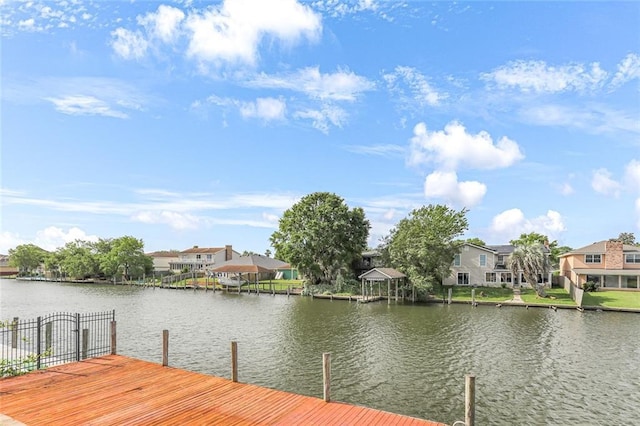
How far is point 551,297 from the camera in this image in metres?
47.6

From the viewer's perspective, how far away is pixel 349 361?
22.4 meters

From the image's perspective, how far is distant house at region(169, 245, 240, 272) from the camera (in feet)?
333

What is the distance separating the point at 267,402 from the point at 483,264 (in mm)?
53670

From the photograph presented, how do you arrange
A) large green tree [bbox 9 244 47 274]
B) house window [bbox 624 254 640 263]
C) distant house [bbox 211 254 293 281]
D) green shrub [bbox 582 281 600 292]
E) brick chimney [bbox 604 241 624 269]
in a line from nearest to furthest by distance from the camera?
green shrub [bbox 582 281 600 292] → house window [bbox 624 254 640 263] → brick chimney [bbox 604 241 624 269] → distant house [bbox 211 254 293 281] → large green tree [bbox 9 244 47 274]

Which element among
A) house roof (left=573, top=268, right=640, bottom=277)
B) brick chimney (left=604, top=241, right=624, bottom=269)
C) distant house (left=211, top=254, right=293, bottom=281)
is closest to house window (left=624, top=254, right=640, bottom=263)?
brick chimney (left=604, top=241, right=624, bottom=269)

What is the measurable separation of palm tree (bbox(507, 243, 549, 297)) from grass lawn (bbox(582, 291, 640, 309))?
498cm

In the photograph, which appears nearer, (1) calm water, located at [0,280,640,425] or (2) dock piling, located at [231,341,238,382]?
(2) dock piling, located at [231,341,238,382]

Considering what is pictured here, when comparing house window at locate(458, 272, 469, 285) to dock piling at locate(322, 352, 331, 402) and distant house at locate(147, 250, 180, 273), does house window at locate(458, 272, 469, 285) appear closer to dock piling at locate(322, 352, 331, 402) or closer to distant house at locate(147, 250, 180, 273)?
dock piling at locate(322, 352, 331, 402)

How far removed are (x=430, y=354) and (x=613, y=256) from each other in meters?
43.0

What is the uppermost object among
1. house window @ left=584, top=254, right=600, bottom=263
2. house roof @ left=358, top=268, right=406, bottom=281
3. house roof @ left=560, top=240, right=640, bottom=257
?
house roof @ left=560, top=240, right=640, bottom=257

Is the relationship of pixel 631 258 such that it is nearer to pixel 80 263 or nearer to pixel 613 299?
pixel 613 299

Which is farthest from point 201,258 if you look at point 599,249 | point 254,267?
point 599,249

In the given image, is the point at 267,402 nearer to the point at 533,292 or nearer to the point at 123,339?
the point at 123,339

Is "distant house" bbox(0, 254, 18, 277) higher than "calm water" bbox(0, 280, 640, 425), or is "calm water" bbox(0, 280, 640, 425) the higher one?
"calm water" bbox(0, 280, 640, 425)
